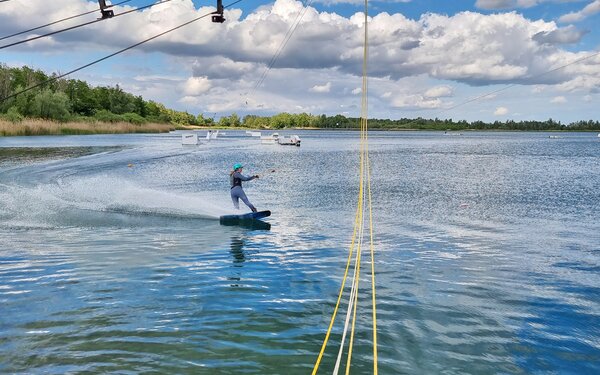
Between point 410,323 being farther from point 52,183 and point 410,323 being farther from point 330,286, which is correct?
point 52,183

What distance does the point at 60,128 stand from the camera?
11294 cm

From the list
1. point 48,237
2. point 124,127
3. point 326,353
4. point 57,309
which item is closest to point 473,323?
point 326,353

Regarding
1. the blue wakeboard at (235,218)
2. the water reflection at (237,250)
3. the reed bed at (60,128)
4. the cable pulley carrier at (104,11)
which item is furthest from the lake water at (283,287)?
the reed bed at (60,128)

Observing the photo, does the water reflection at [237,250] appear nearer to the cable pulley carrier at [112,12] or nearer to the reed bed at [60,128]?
the cable pulley carrier at [112,12]

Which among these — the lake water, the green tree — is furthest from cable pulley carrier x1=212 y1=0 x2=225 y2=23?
the green tree

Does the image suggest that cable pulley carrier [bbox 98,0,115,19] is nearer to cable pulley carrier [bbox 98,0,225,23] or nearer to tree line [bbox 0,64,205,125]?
cable pulley carrier [bbox 98,0,225,23]

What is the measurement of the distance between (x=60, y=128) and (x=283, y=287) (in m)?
113

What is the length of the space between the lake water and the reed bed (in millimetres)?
75492

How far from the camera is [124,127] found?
15638cm

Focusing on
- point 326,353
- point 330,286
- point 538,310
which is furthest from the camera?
point 330,286

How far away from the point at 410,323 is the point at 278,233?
10840mm

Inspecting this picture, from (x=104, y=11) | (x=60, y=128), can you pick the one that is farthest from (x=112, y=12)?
(x=60, y=128)

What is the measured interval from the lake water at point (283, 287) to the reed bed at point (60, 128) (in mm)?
75492

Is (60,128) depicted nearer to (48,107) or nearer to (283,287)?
(48,107)
